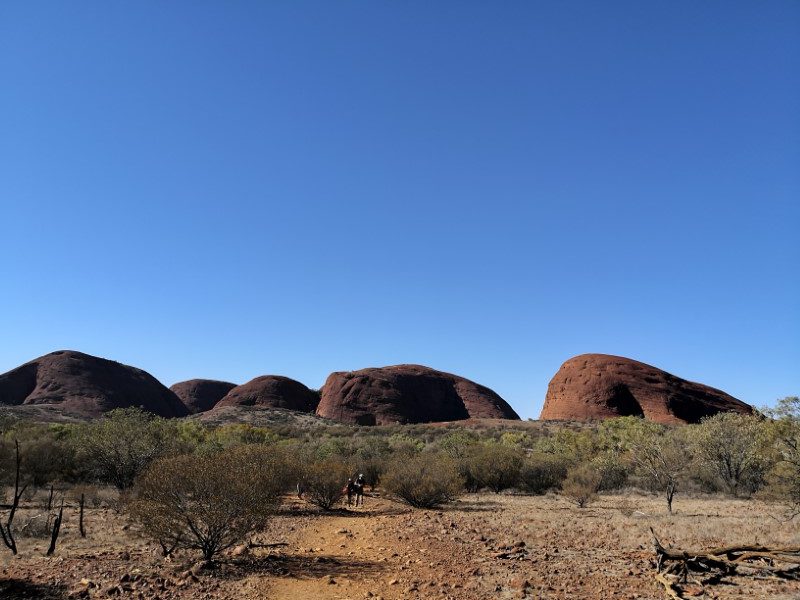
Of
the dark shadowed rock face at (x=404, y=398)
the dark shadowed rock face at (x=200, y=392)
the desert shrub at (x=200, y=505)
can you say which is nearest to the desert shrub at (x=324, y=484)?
the desert shrub at (x=200, y=505)

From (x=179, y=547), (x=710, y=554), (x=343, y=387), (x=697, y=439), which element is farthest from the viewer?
(x=343, y=387)

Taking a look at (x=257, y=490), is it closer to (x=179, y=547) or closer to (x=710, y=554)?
(x=179, y=547)

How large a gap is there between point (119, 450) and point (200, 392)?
106 metres

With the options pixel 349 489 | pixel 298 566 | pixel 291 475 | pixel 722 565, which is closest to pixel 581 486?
pixel 349 489

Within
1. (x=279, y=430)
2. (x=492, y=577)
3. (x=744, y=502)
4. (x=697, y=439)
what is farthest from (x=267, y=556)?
(x=279, y=430)

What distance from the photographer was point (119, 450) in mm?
20156

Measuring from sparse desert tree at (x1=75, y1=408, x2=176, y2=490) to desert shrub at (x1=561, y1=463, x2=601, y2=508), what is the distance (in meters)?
15.0

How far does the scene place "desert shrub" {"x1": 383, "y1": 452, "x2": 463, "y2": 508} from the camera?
1767 centimetres

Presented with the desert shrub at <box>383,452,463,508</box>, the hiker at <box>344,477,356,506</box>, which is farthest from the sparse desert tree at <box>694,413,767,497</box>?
the hiker at <box>344,477,356,506</box>

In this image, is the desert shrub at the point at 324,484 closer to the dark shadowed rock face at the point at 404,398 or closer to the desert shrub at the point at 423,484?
the desert shrub at the point at 423,484

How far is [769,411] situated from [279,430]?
133 ft

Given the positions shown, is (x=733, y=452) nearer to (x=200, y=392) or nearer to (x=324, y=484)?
(x=324, y=484)

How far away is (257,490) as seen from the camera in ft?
32.1

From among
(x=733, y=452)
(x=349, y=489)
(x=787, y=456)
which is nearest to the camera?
(x=787, y=456)
